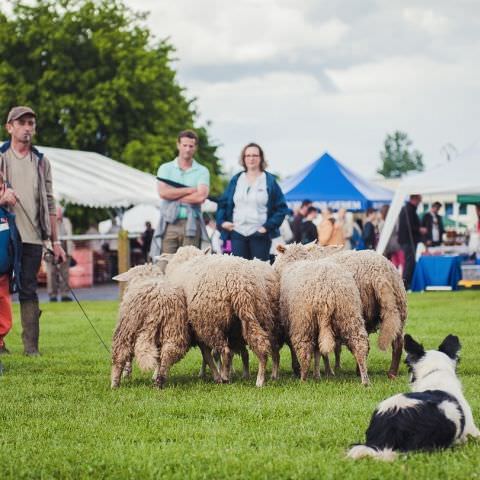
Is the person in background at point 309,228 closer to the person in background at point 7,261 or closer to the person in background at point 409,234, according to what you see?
the person in background at point 409,234

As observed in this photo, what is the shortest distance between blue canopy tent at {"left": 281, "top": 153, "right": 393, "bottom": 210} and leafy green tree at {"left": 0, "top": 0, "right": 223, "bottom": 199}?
20111mm

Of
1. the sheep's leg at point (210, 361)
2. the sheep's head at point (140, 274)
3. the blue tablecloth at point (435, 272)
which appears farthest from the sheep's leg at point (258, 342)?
the blue tablecloth at point (435, 272)

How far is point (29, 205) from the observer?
1123 centimetres

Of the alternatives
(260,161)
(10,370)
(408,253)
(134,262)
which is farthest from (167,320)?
(134,262)

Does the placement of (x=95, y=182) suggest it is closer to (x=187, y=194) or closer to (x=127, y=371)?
(x=187, y=194)

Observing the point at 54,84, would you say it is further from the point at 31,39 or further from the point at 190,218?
the point at 190,218

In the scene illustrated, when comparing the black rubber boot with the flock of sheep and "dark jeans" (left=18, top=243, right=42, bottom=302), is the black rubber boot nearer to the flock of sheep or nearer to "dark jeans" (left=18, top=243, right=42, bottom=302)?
"dark jeans" (left=18, top=243, right=42, bottom=302)

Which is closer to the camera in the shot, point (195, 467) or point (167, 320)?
point (195, 467)

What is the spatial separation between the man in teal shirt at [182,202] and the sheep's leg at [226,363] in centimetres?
253

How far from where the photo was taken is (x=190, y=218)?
1145 cm

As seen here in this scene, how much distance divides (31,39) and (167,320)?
146 ft

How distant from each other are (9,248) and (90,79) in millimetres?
40981

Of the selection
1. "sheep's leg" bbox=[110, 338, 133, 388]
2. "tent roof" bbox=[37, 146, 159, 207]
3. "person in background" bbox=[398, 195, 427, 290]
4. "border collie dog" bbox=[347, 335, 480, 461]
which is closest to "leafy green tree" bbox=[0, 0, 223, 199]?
"tent roof" bbox=[37, 146, 159, 207]

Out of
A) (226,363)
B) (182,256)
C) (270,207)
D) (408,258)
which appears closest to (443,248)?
(408,258)
